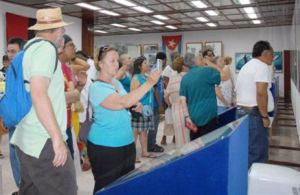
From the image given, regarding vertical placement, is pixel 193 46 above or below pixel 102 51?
above

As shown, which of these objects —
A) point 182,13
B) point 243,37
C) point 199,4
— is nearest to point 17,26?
point 199,4

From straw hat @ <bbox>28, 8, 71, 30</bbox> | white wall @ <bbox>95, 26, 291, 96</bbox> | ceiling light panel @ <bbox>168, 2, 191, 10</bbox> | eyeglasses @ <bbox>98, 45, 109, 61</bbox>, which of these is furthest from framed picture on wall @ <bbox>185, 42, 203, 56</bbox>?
straw hat @ <bbox>28, 8, 71, 30</bbox>

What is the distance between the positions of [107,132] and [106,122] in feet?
0.20

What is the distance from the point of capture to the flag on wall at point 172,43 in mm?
15898

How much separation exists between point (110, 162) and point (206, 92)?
1.52m

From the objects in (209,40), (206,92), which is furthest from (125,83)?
(209,40)

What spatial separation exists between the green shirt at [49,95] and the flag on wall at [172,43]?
14.3m

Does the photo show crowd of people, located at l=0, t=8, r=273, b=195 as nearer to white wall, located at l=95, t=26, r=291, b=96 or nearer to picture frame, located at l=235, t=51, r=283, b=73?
picture frame, located at l=235, t=51, r=283, b=73

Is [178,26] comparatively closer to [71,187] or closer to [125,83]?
[125,83]

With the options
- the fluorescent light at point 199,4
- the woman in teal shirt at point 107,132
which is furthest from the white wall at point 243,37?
the woman in teal shirt at point 107,132

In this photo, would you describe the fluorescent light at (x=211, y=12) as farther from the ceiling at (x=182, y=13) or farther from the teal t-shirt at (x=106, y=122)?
the teal t-shirt at (x=106, y=122)

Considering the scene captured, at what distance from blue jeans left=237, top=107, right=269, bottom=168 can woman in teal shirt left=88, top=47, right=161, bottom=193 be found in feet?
4.73

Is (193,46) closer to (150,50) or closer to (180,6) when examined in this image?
(150,50)

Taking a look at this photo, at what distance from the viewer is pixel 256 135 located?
10.9ft
